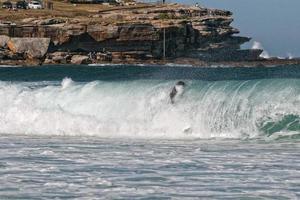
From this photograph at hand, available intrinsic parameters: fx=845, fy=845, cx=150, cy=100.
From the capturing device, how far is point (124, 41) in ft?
307

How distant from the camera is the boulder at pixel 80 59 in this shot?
85.1 metres

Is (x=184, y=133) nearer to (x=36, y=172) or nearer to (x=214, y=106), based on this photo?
(x=214, y=106)

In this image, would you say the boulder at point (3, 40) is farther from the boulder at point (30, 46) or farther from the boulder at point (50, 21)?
the boulder at point (50, 21)

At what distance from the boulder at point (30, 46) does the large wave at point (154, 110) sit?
6141 centimetres

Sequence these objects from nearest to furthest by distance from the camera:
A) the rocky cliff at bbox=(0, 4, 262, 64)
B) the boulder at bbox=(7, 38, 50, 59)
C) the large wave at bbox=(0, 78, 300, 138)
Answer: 1. the large wave at bbox=(0, 78, 300, 138)
2. the boulder at bbox=(7, 38, 50, 59)
3. the rocky cliff at bbox=(0, 4, 262, 64)

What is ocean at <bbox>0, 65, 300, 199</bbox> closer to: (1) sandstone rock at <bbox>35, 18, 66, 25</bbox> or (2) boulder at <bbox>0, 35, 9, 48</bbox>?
(2) boulder at <bbox>0, 35, 9, 48</bbox>

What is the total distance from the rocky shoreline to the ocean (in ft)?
193

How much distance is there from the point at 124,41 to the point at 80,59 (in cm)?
914

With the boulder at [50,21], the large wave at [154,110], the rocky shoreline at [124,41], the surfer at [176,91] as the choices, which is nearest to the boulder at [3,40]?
the rocky shoreline at [124,41]

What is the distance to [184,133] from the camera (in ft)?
72.2

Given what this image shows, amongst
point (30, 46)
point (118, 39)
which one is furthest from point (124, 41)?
point (30, 46)

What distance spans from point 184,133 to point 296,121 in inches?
119

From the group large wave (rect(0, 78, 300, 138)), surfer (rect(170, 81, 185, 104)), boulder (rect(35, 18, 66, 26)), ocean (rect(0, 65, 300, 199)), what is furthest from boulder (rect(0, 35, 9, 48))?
surfer (rect(170, 81, 185, 104))

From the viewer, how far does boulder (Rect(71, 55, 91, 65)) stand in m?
85.1
